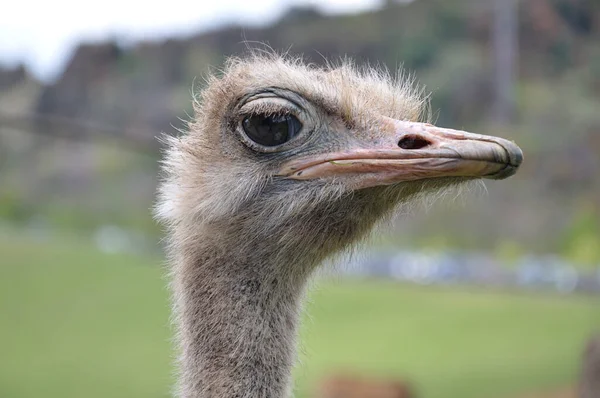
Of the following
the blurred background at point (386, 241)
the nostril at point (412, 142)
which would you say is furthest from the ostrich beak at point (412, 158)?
the blurred background at point (386, 241)

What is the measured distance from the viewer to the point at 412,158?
1.63 m

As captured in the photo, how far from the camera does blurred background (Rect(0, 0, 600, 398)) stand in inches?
229

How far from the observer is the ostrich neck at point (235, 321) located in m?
1.75

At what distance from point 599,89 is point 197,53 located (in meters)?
3.29

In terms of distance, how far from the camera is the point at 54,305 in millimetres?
8477

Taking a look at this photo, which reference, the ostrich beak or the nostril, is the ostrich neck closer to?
the ostrich beak

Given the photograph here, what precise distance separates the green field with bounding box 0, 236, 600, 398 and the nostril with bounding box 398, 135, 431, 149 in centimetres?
506

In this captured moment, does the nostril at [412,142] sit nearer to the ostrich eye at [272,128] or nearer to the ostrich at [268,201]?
the ostrich at [268,201]

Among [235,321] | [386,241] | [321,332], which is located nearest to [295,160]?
[235,321]

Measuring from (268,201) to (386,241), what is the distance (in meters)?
2.84

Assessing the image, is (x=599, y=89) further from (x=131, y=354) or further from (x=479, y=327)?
(x=131, y=354)

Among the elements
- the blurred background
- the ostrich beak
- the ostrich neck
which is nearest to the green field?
the blurred background

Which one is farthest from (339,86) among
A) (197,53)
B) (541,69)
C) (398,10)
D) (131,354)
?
(131,354)

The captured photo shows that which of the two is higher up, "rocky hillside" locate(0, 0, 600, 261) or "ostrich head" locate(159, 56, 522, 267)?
"rocky hillside" locate(0, 0, 600, 261)
